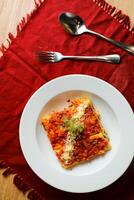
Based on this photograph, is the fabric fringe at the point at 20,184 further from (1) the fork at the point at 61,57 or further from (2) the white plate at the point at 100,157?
(1) the fork at the point at 61,57

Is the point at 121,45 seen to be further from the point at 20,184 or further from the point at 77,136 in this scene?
the point at 20,184

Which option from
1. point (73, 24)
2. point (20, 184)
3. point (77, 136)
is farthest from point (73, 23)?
point (20, 184)

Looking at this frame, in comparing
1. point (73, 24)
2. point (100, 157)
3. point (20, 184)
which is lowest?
point (20, 184)

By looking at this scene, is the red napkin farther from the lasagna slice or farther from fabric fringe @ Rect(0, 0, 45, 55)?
the lasagna slice

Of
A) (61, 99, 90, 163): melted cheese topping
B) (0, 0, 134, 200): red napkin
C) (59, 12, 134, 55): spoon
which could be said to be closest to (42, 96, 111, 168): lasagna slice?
(61, 99, 90, 163): melted cheese topping

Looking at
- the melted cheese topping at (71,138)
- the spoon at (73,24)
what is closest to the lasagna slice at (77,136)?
the melted cheese topping at (71,138)

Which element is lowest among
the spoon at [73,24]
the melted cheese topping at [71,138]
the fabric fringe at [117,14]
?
the melted cheese topping at [71,138]

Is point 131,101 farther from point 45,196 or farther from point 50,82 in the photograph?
point 45,196
